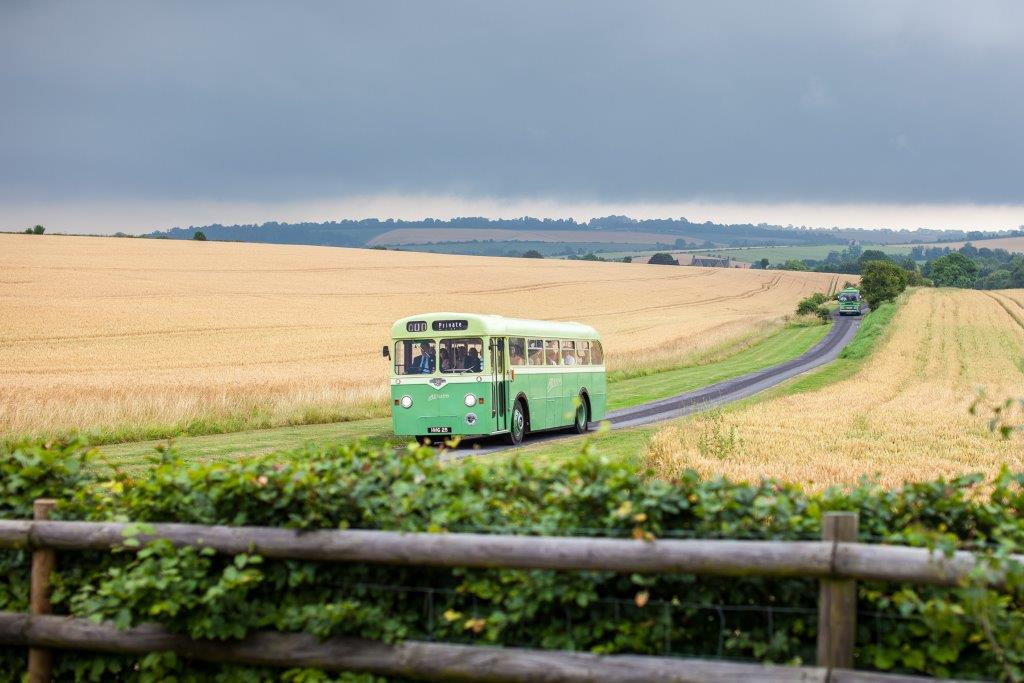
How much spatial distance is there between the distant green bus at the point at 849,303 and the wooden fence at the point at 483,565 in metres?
92.7

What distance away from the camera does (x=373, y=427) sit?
30484 mm

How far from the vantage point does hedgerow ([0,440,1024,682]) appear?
607 centimetres

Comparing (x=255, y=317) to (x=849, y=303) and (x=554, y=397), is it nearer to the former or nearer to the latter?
(x=554, y=397)

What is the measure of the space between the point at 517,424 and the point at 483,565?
2037 centimetres

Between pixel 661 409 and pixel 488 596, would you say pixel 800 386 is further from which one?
pixel 488 596

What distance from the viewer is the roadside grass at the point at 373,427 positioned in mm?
23344

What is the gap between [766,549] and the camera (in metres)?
5.98

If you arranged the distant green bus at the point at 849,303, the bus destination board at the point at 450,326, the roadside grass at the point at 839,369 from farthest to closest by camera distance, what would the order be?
the distant green bus at the point at 849,303
the roadside grass at the point at 839,369
the bus destination board at the point at 450,326

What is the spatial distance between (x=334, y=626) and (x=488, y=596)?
1001 mm

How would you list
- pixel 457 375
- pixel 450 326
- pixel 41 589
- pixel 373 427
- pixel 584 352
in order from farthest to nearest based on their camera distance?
pixel 584 352
pixel 373 427
pixel 450 326
pixel 457 375
pixel 41 589

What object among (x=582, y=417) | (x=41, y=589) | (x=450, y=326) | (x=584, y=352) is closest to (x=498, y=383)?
(x=450, y=326)

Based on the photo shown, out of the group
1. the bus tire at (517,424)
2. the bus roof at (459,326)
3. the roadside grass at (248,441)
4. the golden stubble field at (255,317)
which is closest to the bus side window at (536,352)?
the bus roof at (459,326)

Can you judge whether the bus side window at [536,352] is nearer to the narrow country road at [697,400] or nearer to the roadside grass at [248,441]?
the narrow country road at [697,400]

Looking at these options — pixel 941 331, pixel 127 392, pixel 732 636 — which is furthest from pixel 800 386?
pixel 732 636
